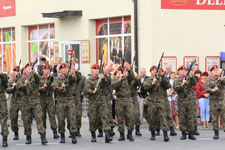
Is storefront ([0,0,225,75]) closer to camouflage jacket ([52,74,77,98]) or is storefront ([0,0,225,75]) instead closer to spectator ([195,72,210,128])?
spectator ([195,72,210,128])

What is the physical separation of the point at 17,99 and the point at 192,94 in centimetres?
469

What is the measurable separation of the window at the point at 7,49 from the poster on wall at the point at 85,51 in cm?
573

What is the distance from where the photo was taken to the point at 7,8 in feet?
102

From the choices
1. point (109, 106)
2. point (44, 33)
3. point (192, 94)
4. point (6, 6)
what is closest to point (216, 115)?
point (192, 94)

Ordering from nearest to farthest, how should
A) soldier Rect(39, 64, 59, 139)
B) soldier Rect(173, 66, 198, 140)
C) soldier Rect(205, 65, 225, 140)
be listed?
soldier Rect(173, 66, 198, 140) → soldier Rect(205, 65, 225, 140) → soldier Rect(39, 64, 59, 139)

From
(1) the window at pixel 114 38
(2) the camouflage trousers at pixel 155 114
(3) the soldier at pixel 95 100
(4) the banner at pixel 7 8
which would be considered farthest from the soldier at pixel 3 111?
(4) the banner at pixel 7 8

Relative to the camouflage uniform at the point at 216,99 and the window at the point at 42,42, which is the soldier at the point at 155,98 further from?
the window at the point at 42,42

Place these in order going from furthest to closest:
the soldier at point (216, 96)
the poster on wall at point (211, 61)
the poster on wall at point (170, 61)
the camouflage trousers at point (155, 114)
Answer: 1. the poster on wall at point (211, 61)
2. the poster on wall at point (170, 61)
3. the soldier at point (216, 96)
4. the camouflage trousers at point (155, 114)

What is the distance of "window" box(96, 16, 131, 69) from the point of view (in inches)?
984

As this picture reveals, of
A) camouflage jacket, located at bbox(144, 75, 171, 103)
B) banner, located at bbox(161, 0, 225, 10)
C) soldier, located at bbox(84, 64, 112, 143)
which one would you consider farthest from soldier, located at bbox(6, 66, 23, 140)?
banner, located at bbox(161, 0, 225, 10)

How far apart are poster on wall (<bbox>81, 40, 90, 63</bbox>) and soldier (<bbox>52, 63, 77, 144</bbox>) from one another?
35.1ft

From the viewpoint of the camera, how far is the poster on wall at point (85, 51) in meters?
26.5

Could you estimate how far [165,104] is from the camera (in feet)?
54.6

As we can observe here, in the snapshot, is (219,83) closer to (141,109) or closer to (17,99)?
(141,109)
